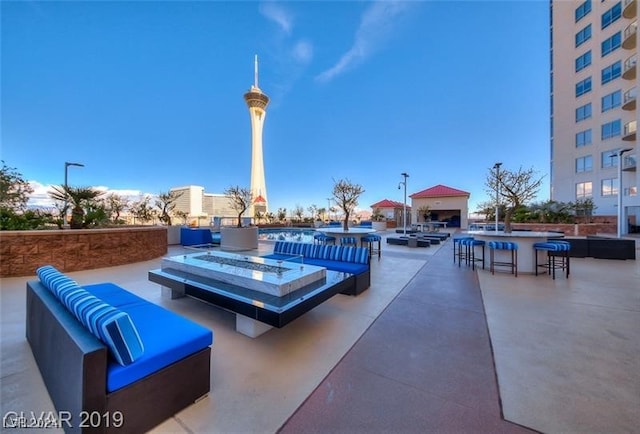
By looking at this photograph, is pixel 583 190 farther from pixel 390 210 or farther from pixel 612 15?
pixel 390 210

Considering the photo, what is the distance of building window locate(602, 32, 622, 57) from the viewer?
673 inches

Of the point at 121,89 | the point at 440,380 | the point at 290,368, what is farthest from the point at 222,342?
the point at 121,89

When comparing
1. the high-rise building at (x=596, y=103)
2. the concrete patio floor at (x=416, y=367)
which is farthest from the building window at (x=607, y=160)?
the concrete patio floor at (x=416, y=367)

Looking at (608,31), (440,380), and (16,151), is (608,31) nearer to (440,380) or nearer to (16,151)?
(440,380)

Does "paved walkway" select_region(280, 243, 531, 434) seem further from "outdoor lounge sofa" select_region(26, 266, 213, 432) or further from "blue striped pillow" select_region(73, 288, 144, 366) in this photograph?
"blue striped pillow" select_region(73, 288, 144, 366)

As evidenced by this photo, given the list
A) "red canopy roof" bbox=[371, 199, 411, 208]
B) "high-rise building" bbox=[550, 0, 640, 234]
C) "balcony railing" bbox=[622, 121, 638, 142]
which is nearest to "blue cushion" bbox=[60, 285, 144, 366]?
"high-rise building" bbox=[550, 0, 640, 234]

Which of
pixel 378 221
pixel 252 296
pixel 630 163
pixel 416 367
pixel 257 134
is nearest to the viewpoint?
pixel 416 367

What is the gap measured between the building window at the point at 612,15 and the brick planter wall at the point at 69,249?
106ft

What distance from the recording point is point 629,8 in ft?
52.2

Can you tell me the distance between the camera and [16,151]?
371 inches

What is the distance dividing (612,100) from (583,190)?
6654mm

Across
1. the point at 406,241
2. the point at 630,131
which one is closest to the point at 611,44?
the point at 630,131

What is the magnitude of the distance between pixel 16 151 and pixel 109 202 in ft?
16.0

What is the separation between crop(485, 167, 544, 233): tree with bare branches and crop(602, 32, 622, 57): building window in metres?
21.8
